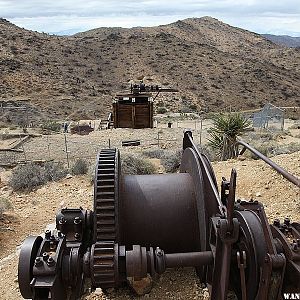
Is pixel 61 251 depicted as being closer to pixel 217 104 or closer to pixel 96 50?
pixel 217 104

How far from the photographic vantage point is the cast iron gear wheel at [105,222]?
131 inches

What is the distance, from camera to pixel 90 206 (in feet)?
28.0

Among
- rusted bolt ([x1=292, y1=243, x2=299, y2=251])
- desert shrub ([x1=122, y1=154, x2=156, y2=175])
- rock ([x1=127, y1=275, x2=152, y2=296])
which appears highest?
rusted bolt ([x1=292, y1=243, x2=299, y2=251])

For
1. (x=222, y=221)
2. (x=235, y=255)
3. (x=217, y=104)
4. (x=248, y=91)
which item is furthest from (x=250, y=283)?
(x=248, y=91)

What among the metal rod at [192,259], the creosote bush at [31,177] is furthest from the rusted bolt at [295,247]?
the creosote bush at [31,177]

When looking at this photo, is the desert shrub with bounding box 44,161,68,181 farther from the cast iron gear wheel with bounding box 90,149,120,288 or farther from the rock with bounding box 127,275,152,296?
the cast iron gear wheel with bounding box 90,149,120,288

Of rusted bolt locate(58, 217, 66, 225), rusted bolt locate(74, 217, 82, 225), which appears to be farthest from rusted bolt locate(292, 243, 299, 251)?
rusted bolt locate(58, 217, 66, 225)

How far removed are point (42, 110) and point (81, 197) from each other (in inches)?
1101

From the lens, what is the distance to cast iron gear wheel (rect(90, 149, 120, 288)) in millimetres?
3338

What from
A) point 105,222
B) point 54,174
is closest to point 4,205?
point 54,174

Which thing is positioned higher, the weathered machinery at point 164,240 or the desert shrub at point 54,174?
the weathered machinery at point 164,240

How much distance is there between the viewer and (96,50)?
58.2 m

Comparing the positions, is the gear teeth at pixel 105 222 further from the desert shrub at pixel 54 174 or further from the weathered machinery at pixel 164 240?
the desert shrub at pixel 54 174

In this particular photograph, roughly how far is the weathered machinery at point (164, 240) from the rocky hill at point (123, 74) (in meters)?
30.9
